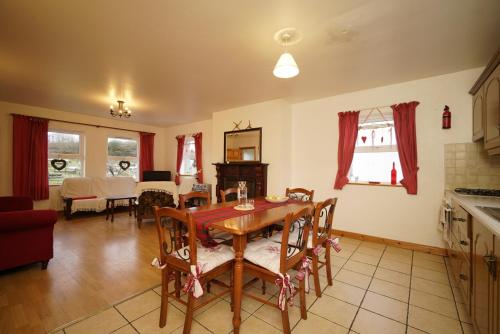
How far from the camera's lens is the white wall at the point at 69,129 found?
4340mm

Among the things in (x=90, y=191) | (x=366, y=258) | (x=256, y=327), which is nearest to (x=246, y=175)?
(x=366, y=258)

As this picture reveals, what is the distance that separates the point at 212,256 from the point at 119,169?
565 cm

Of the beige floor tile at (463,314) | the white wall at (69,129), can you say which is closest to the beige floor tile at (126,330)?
the beige floor tile at (463,314)

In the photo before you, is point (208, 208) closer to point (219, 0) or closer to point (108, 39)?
point (219, 0)

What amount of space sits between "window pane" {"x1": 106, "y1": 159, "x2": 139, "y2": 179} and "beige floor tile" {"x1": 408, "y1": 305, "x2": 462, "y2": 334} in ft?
21.7

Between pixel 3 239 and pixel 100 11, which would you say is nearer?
pixel 100 11

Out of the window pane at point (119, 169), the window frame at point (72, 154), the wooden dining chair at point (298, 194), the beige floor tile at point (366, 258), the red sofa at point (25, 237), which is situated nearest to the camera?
the red sofa at point (25, 237)

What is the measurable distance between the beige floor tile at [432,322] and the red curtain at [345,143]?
2022mm

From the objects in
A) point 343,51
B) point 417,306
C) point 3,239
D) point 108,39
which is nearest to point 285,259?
point 417,306

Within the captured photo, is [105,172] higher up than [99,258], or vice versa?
[105,172]

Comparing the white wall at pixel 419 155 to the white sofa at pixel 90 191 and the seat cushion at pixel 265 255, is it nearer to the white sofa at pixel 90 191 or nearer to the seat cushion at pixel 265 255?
the seat cushion at pixel 265 255

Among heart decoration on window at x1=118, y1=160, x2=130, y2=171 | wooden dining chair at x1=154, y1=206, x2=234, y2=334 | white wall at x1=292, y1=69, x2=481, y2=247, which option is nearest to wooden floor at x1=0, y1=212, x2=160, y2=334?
wooden dining chair at x1=154, y1=206, x2=234, y2=334

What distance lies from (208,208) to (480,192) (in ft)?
9.53

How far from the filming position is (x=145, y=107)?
4586 millimetres
